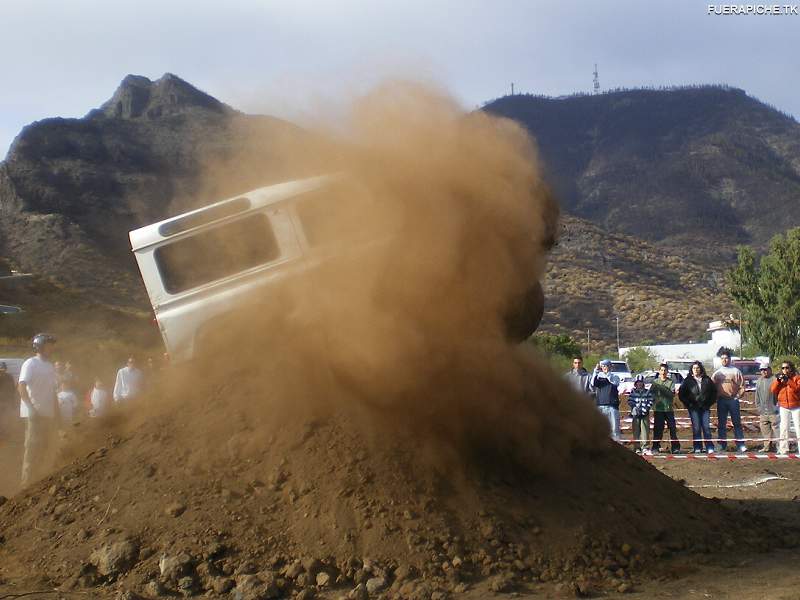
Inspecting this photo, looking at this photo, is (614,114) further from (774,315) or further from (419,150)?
(419,150)

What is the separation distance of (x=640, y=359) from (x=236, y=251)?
117ft

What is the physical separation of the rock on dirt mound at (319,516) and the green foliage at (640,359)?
3421 centimetres

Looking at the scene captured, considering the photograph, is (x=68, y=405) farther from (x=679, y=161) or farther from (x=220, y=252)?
(x=679, y=161)

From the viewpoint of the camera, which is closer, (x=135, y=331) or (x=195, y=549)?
(x=195, y=549)

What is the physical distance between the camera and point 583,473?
7.08m

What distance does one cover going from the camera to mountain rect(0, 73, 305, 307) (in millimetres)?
57625

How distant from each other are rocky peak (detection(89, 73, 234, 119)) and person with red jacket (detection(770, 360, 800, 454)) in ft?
287

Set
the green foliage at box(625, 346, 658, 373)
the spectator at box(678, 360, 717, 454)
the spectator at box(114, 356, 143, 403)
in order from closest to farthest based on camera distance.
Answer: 1. the spectator at box(114, 356, 143, 403)
2. the spectator at box(678, 360, 717, 454)
3. the green foliage at box(625, 346, 658, 373)

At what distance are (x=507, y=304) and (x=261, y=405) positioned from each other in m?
2.20

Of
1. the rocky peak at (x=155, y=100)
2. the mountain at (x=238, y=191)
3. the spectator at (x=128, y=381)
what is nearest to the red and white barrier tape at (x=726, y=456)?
the mountain at (x=238, y=191)

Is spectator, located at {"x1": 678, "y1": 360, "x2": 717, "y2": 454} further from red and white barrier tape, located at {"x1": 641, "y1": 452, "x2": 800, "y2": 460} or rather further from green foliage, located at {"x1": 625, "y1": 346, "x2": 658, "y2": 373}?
green foliage, located at {"x1": 625, "y1": 346, "x2": 658, "y2": 373}

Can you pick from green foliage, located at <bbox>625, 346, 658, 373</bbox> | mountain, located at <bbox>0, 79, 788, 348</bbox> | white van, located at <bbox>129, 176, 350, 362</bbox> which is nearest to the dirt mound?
white van, located at <bbox>129, 176, 350, 362</bbox>

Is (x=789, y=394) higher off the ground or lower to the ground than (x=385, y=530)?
lower

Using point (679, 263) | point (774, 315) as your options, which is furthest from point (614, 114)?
point (774, 315)
